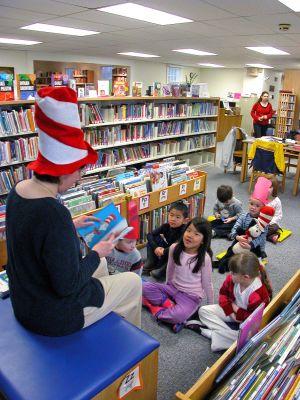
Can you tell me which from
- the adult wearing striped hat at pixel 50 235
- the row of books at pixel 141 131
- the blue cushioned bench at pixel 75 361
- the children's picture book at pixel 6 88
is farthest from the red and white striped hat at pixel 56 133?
the row of books at pixel 141 131

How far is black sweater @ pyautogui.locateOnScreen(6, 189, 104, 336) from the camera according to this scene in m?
1.17

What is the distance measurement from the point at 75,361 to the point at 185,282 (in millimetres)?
1248

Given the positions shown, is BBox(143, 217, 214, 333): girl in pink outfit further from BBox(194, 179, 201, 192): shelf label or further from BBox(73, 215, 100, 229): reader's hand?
BBox(194, 179, 201, 192): shelf label

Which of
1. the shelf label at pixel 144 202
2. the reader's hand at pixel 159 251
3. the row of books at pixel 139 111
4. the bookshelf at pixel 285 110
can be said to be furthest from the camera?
the bookshelf at pixel 285 110

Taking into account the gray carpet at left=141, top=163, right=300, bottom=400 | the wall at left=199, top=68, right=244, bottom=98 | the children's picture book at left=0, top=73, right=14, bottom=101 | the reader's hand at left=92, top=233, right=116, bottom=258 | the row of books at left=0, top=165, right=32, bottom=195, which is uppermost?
the wall at left=199, top=68, right=244, bottom=98

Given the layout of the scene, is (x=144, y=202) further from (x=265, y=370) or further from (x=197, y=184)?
(x=265, y=370)

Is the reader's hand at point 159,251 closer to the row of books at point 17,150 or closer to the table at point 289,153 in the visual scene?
the row of books at point 17,150

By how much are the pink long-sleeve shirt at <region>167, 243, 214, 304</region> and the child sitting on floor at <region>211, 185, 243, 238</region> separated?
140cm

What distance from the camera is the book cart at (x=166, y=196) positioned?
10.6 feet

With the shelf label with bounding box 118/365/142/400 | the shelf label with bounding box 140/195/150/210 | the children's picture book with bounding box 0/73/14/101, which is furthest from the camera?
Answer: the children's picture book with bounding box 0/73/14/101

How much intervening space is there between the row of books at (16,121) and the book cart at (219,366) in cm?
291

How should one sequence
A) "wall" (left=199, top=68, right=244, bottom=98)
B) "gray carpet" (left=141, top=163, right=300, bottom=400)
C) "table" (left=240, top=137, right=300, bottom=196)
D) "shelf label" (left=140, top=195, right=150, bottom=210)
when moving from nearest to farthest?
"gray carpet" (left=141, top=163, right=300, bottom=400)
"shelf label" (left=140, top=195, right=150, bottom=210)
"table" (left=240, top=137, right=300, bottom=196)
"wall" (left=199, top=68, right=244, bottom=98)

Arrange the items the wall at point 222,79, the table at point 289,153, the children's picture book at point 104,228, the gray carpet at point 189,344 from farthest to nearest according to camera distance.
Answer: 1. the wall at point 222,79
2. the table at point 289,153
3. the gray carpet at point 189,344
4. the children's picture book at point 104,228

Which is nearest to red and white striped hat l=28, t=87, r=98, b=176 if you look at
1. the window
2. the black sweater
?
the black sweater
